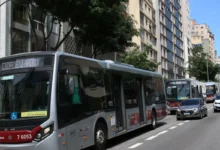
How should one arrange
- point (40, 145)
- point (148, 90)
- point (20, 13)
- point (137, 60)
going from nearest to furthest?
point (40, 145), point (148, 90), point (20, 13), point (137, 60)

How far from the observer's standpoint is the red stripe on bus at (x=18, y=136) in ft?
25.0

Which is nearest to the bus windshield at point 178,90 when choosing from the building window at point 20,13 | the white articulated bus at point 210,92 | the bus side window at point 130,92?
the building window at point 20,13

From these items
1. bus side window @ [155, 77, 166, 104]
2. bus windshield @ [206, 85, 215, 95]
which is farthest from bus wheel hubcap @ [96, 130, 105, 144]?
bus windshield @ [206, 85, 215, 95]

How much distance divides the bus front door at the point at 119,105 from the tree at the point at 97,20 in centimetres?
522

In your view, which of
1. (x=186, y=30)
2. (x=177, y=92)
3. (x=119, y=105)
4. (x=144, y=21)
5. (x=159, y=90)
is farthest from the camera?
(x=186, y=30)

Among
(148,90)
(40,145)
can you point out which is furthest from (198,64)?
(40,145)

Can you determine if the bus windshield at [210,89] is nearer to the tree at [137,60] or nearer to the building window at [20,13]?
the tree at [137,60]

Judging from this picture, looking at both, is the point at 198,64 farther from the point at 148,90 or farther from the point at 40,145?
the point at 40,145

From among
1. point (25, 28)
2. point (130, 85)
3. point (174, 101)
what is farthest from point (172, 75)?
point (130, 85)

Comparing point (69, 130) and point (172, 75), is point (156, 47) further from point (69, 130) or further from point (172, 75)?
point (69, 130)

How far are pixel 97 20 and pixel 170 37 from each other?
6343 centimetres

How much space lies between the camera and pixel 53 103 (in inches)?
312

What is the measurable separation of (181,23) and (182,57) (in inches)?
407

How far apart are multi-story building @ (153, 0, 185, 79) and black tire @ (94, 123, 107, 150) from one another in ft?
187
